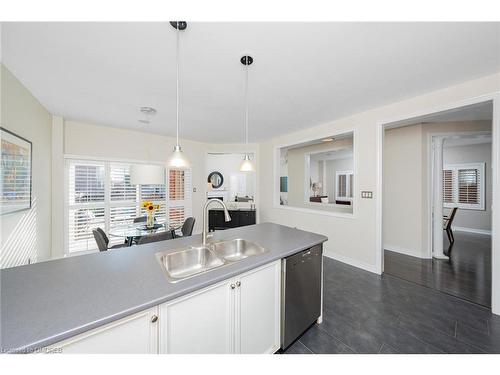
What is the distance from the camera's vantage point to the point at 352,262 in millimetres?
3145

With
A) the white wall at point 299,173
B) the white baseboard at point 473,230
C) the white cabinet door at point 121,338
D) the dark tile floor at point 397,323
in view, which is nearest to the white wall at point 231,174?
the white wall at point 299,173

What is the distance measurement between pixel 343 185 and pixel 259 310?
25.9 ft

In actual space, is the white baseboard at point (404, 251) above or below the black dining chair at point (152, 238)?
below

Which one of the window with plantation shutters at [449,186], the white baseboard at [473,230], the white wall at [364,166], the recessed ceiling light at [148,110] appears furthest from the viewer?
the window with plantation shutters at [449,186]

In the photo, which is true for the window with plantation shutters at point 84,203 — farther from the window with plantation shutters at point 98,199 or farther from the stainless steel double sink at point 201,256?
the stainless steel double sink at point 201,256

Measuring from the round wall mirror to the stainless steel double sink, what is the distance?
5709 millimetres

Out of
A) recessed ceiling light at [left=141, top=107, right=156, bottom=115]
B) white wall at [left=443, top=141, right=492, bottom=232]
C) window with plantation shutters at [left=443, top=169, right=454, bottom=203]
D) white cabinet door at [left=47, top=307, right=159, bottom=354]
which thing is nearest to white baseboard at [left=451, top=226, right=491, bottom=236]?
white wall at [left=443, top=141, right=492, bottom=232]

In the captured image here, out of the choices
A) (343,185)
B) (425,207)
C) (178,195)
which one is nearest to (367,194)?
(425,207)

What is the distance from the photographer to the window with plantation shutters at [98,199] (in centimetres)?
342

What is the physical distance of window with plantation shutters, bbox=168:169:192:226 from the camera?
4516 mm

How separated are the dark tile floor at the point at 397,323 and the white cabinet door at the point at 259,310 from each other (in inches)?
12.4

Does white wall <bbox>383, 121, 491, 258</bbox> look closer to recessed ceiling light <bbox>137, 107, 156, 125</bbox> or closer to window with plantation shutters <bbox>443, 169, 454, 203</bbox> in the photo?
window with plantation shutters <bbox>443, 169, 454, 203</bbox>

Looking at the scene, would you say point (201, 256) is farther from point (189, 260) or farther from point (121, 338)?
point (121, 338)
